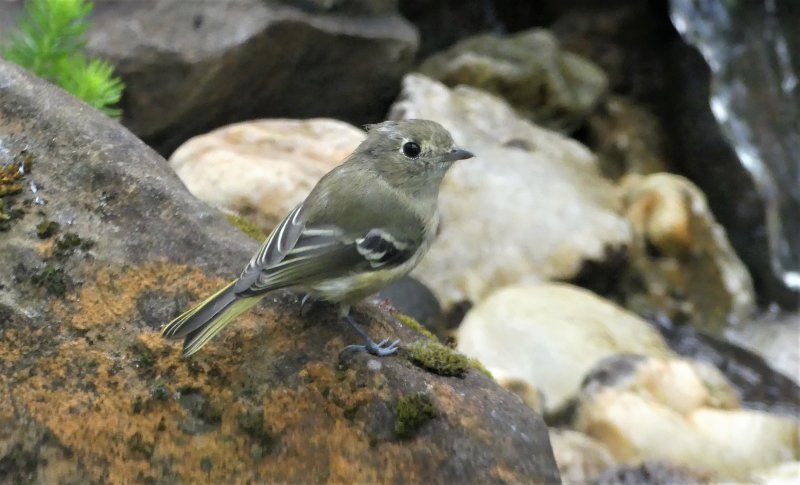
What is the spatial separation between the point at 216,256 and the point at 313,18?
17.0 feet

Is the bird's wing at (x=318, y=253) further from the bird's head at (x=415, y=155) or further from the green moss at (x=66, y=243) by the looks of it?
the green moss at (x=66, y=243)

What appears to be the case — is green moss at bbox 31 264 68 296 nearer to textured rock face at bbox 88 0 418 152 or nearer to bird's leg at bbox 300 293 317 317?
bird's leg at bbox 300 293 317 317

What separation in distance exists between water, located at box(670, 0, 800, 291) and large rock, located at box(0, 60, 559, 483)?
802 centimetres

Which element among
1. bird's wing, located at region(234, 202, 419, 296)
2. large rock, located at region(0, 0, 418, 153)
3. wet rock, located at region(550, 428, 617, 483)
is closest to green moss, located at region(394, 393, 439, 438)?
bird's wing, located at region(234, 202, 419, 296)

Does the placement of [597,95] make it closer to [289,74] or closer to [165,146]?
[289,74]

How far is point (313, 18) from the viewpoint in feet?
26.5

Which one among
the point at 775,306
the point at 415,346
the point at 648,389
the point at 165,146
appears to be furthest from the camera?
the point at 775,306

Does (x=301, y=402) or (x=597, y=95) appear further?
(x=597, y=95)

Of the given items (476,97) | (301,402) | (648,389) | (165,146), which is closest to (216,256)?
(301,402)

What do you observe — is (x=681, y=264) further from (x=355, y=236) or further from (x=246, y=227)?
(x=355, y=236)

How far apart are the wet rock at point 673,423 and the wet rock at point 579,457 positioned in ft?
0.93

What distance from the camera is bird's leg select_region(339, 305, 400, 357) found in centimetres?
326

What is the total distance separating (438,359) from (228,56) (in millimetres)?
5326

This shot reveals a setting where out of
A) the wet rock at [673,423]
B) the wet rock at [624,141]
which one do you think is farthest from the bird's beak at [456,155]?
the wet rock at [624,141]
